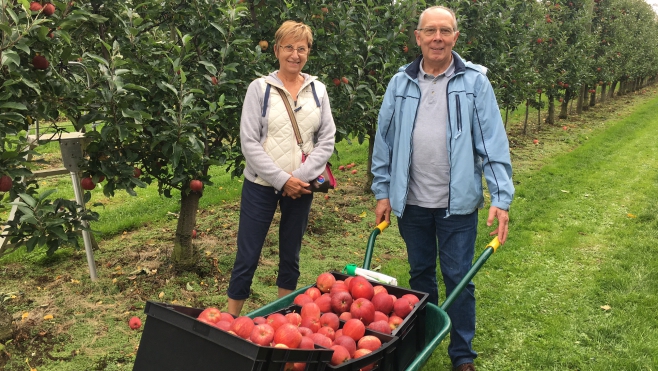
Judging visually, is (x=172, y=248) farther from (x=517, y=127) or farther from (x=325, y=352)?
(x=517, y=127)

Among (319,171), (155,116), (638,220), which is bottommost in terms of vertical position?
(638,220)

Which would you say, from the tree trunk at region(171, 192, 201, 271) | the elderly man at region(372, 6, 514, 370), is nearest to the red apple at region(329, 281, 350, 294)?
the elderly man at region(372, 6, 514, 370)

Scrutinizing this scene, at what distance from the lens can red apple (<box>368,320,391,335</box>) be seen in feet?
7.75

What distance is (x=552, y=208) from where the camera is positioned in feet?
24.3

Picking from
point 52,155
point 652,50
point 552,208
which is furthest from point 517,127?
point 652,50

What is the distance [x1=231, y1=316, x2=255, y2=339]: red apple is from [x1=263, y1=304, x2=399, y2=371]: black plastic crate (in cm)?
35

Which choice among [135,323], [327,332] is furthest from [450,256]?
[135,323]

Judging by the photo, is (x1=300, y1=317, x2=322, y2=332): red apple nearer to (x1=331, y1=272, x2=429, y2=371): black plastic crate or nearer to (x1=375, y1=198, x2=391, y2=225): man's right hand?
(x1=331, y1=272, x2=429, y2=371): black plastic crate

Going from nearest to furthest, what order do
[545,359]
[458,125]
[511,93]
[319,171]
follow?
1. [458,125]
2. [319,171]
3. [545,359]
4. [511,93]

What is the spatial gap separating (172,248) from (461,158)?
3.40 metres

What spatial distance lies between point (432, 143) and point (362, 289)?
98 cm

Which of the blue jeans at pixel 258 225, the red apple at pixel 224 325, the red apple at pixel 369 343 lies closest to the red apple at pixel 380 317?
the red apple at pixel 369 343

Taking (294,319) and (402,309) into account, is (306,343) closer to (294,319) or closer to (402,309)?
(294,319)

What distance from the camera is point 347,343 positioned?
2176mm
